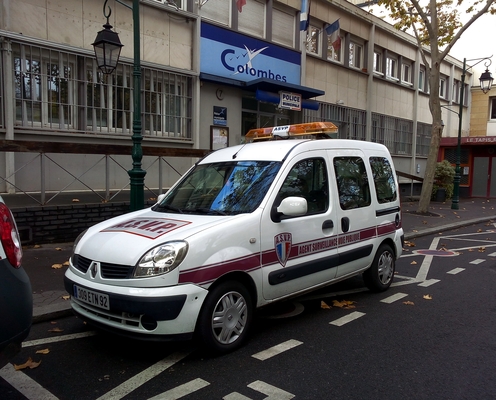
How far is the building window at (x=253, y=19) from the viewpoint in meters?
14.0

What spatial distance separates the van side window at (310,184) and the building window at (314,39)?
13076 mm

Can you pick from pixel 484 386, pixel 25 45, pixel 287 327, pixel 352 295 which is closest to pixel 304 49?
pixel 25 45

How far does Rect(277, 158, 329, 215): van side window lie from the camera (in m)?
4.59

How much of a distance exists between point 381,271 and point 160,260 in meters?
3.55

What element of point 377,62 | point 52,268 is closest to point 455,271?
point 52,268

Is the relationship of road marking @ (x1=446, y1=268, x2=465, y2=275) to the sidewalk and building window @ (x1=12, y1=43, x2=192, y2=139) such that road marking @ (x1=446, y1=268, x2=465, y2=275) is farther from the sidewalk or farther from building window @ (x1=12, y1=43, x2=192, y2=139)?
building window @ (x1=12, y1=43, x2=192, y2=139)

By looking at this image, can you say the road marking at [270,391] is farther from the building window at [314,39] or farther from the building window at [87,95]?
the building window at [314,39]

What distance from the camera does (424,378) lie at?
11.6ft

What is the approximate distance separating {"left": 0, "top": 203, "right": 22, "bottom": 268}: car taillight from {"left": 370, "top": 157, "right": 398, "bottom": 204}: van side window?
449 centimetres

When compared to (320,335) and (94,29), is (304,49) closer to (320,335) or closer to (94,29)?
(94,29)

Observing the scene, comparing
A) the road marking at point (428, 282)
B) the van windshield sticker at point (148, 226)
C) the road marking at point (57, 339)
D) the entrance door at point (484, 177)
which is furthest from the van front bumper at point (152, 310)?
the entrance door at point (484, 177)

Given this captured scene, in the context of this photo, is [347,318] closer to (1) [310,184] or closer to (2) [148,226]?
(1) [310,184]

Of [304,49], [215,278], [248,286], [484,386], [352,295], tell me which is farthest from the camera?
[304,49]

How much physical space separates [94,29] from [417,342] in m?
9.75
